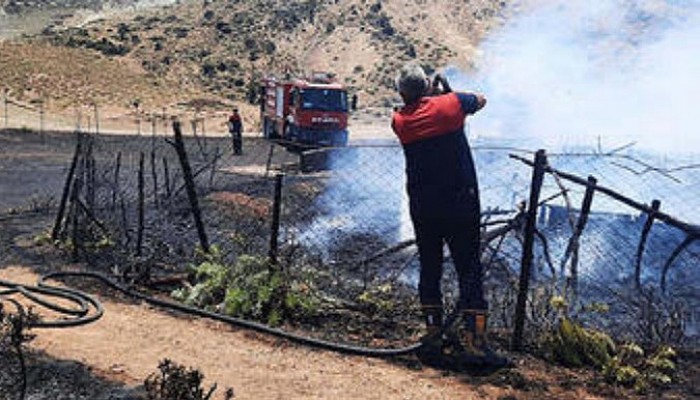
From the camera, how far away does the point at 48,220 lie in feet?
40.9

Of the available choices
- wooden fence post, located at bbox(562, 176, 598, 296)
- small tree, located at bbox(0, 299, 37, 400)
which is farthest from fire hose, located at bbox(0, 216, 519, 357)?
wooden fence post, located at bbox(562, 176, 598, 296)

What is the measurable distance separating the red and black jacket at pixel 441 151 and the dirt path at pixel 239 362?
1360 mm

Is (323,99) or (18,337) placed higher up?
(323,99)

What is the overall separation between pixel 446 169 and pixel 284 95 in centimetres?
2038

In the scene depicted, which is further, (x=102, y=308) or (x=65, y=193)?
(x=65, y=193)

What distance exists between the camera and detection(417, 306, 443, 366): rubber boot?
6.25m

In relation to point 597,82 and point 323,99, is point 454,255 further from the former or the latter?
point 597,82

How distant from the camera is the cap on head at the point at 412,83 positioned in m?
6.02

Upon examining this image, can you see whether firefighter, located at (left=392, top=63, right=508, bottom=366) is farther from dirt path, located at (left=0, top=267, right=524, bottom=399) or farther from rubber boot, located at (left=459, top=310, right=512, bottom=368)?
dirt path, located at (left=0, top=267, right=524, bottom=399)

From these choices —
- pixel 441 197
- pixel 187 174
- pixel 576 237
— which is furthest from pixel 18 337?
pixel 576 237

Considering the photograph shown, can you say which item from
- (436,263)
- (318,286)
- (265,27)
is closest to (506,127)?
(318,286)

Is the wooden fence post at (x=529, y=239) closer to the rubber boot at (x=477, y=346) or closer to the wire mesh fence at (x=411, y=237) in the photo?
the wire mesh fence at (x=411, y=237)

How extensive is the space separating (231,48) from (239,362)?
50.5 meters

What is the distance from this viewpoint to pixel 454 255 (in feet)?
20.1
